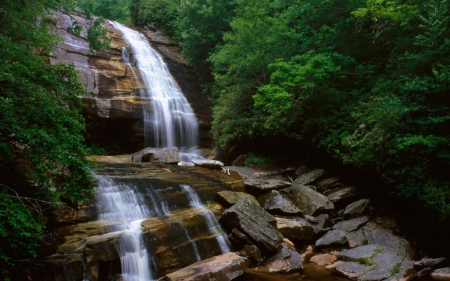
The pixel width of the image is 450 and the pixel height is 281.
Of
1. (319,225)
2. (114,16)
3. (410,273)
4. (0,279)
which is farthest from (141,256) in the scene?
(114,16)

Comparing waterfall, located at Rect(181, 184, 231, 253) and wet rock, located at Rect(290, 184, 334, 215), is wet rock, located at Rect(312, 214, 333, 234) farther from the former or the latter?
waterfall, located at Rect(181, 184, 231, 253)

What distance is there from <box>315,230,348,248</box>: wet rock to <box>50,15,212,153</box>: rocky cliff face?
1051cm

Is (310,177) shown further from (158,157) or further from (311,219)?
(158,157)

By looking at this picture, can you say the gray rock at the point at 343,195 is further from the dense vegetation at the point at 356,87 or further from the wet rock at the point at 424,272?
the wet rock at the point at 424,272

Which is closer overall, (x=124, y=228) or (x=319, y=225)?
(x=124, y=228)

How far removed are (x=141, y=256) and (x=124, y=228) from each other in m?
0.81

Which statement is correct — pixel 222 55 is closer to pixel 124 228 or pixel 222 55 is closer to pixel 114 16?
pixel 124 228

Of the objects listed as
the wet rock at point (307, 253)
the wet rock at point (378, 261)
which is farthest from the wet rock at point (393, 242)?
the wet rock at point (307, 253)

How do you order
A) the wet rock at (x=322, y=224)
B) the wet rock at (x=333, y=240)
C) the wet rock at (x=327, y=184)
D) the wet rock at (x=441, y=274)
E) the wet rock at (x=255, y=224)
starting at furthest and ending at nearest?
the wet rock at (x=327, y=184)
the wet rock at (x=322, y=224)
the wet rock at (x=333, y=240)
the wet rock at (x=255, y=224)
the wet rock at (x=441, y=274)

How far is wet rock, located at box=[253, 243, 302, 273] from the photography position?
687cm

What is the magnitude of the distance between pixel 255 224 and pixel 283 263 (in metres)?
1.17

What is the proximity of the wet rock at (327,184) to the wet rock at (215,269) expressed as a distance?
5.28m

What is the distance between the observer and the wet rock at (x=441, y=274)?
6.39 metres

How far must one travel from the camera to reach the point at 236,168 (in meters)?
13.0
